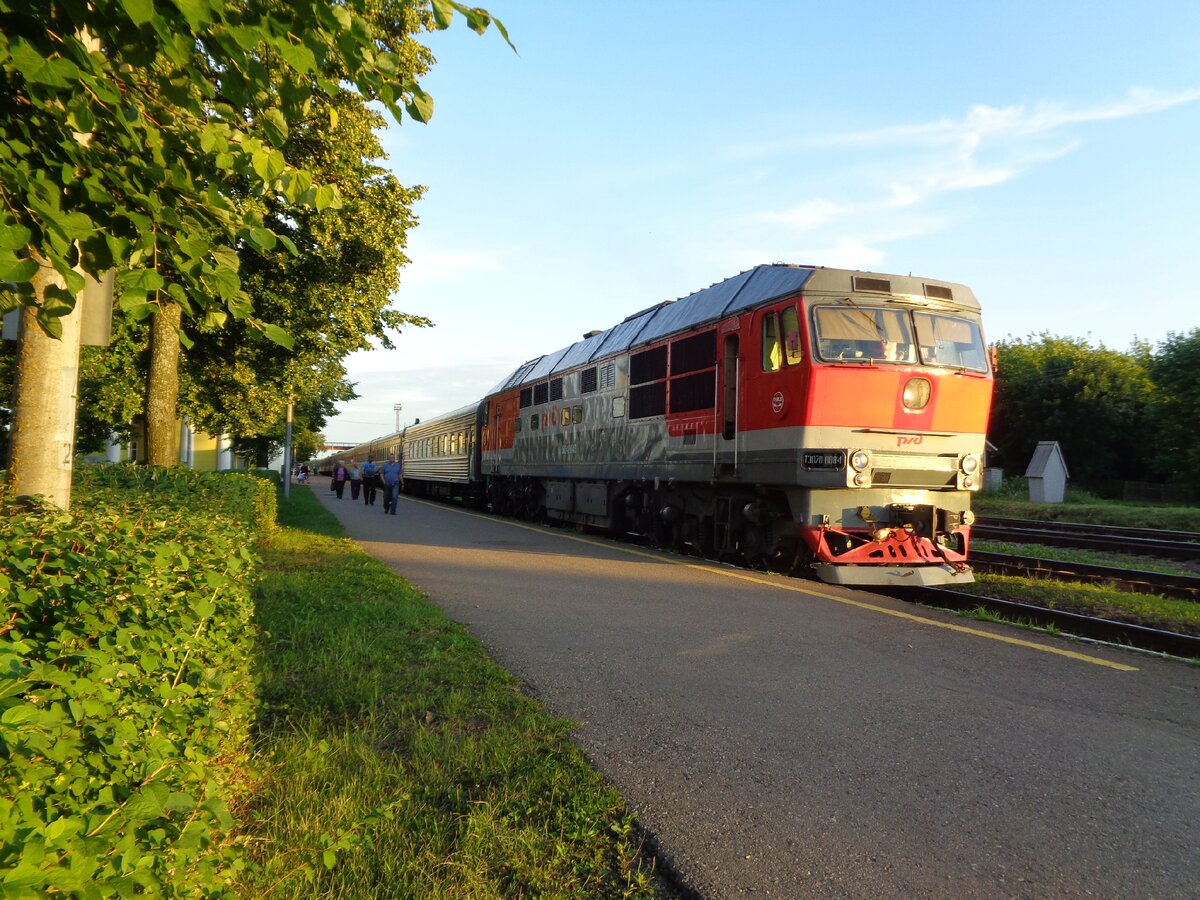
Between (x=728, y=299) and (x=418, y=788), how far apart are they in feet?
29.9

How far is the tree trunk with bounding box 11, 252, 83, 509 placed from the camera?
5367 mm

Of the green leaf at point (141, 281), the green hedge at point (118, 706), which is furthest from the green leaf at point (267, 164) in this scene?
the green hedge at point (118, 706)

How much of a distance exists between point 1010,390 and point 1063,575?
138ft

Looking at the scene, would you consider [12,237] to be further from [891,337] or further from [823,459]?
[891,337]

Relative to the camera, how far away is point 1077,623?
27.0 ft

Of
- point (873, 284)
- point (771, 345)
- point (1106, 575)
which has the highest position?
point (873, 284)

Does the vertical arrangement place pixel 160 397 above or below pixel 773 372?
below

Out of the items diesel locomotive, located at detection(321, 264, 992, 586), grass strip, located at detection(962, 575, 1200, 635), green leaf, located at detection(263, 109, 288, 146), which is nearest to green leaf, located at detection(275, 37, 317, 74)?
green leaf, located at detection(263, 109, 288, 146)

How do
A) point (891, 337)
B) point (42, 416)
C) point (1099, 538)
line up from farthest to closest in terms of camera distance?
1. point (1099, 538)
2. point (891, 337)
3. point (42, 416)

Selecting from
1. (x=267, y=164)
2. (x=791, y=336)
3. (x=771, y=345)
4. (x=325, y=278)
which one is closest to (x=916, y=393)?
(x=791, y=336)

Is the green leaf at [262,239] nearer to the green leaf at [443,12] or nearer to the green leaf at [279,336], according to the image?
the green leaf at [279,336]

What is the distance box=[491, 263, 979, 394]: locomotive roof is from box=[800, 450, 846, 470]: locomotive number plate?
1.97 meters

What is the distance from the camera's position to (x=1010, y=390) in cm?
4981

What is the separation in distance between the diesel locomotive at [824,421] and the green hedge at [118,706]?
7358 millimetres
